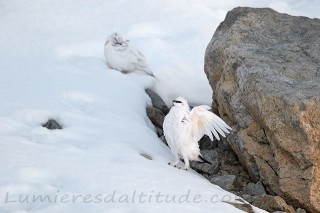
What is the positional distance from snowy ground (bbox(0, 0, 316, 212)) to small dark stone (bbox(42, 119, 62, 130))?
87 millimetres

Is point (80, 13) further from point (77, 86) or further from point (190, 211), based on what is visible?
point (190, 211)

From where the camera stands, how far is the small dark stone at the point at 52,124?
5.82m

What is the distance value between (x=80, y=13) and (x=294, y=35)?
19.5ft

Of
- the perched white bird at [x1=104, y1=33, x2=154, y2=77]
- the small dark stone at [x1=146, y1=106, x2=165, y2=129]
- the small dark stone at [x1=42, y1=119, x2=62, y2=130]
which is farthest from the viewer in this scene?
the perched white bird at [x1=104, y1=33, x2=154, y2=77]

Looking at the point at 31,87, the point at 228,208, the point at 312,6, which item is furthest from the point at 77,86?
the point at 312,6

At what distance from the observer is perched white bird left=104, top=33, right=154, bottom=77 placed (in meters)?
8.08

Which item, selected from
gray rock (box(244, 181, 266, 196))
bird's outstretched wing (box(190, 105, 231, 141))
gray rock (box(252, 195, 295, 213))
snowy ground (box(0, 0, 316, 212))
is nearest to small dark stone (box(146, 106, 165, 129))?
snowy ground (box(0, 0, 316, 212))

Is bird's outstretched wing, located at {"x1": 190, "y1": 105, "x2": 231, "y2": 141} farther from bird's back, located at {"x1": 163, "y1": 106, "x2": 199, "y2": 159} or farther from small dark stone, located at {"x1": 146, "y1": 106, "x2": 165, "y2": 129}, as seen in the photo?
small dark stone, located at {"x1": 146, "y1": 106, "x2": 165, "y2": 129}

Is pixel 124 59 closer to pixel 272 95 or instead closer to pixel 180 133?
pixel 180 133

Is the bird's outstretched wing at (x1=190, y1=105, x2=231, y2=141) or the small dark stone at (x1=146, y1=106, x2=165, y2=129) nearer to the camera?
the bird's outstretched wing at (x1=190, y1=105, x2=231, y2=141)

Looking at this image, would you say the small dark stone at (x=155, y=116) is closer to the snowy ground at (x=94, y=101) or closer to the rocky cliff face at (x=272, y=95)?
the snowy ground at (x=94, y=101)

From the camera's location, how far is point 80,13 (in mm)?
11320

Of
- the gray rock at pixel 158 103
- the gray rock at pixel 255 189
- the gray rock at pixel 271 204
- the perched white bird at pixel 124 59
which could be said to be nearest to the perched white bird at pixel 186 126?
the gray rock at pixel 255 189

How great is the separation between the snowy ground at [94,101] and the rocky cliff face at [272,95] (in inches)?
29.0
